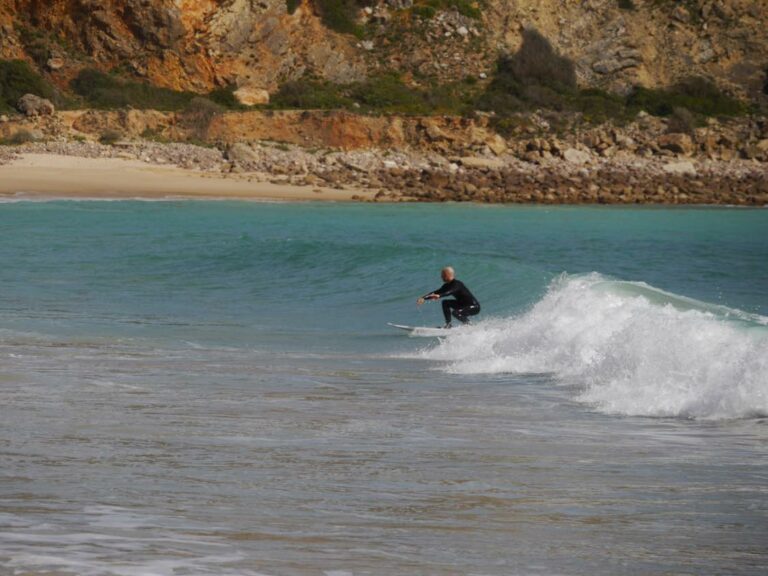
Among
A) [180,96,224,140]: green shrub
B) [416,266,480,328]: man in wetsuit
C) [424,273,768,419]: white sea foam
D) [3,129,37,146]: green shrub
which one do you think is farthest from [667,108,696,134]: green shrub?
[416,266,480,328]: man in wetsuit

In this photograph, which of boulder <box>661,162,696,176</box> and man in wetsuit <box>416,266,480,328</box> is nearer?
man in wetsuit <box>416,266,480,328</box>

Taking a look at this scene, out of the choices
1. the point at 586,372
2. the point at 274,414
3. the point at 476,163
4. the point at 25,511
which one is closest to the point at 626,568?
the point at 25,511

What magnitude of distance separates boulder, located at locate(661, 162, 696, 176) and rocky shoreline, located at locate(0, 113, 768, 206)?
59 mm

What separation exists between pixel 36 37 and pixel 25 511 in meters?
51.5

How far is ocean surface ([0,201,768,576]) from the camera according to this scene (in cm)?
484

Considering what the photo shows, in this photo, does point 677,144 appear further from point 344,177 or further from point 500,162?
point 344,177

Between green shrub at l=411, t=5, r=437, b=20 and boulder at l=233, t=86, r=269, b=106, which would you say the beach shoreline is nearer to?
boulder at l=233, t=86, r=269, b=106

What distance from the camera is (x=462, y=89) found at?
60.4 meters

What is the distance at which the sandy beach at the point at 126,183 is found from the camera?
3925cm

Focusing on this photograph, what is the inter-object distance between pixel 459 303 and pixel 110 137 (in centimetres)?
3414

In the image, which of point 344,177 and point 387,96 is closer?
point 344,177

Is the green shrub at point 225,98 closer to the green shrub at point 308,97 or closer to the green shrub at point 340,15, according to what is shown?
the green shrub at point 308,97

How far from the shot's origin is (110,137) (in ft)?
151

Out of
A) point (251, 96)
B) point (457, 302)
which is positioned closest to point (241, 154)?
point (251, 96)
